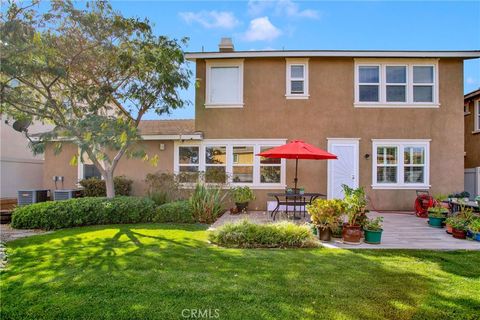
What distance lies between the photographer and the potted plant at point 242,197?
10852mm

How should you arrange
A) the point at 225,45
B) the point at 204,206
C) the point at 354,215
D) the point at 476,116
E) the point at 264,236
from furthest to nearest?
the point at 476,116, the point at 225,45, the point at 204,206, the point at 354,215, the point at 264,236

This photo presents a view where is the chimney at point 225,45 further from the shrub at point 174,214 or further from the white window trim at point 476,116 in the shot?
the white window trim at point 476,116

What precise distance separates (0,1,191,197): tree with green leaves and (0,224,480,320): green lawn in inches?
140

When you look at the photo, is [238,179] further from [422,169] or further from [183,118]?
[422,169]

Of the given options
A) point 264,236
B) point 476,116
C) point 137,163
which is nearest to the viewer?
point 264,236

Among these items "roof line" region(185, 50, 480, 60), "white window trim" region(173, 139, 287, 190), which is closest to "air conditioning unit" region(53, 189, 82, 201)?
"white window trim" region(173, 139, 287, 190)

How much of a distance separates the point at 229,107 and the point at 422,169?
8.47 meters

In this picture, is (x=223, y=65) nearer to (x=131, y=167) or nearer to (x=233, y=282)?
(x=131, y=167)

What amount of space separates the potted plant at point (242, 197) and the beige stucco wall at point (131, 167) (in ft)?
10.4

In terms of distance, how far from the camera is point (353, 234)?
639 cm

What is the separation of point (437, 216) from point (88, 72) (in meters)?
11.9

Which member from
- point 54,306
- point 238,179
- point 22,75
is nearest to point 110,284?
point 54,306

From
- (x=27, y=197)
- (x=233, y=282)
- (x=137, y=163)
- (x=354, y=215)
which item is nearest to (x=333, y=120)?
(x=354, y=215)

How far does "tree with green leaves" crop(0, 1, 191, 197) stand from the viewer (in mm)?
7566
